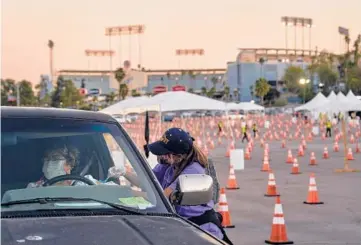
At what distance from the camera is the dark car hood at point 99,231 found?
12.0 feet

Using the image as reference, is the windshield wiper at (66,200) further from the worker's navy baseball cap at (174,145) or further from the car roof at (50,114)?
the worker's navy baseball cap at (174,145)

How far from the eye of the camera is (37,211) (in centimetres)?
419

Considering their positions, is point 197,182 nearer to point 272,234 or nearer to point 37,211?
point 37,211

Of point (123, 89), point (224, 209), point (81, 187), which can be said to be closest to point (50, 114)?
point (81, 187)

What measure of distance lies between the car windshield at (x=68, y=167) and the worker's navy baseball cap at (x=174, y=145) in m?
0.96

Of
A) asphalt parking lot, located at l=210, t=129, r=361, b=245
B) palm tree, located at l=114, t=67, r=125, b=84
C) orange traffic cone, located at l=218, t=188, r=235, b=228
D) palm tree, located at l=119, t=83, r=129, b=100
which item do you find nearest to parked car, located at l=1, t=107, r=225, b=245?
asphalt parking lot, located at l=210, t=129, r=361, b=245

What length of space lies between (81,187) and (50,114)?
1.75ft

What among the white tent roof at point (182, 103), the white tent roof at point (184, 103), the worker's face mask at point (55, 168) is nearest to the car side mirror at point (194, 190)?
the worker's face mask at point (55, 168)

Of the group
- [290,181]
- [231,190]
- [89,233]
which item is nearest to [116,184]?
[89,233]

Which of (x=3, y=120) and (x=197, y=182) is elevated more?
(x=3, y=120)

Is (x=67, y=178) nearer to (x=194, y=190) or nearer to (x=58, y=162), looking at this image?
(x=58, y=162)

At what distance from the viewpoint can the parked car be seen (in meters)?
3.84

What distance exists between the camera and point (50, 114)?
4.93m

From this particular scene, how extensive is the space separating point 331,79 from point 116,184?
137920mm
